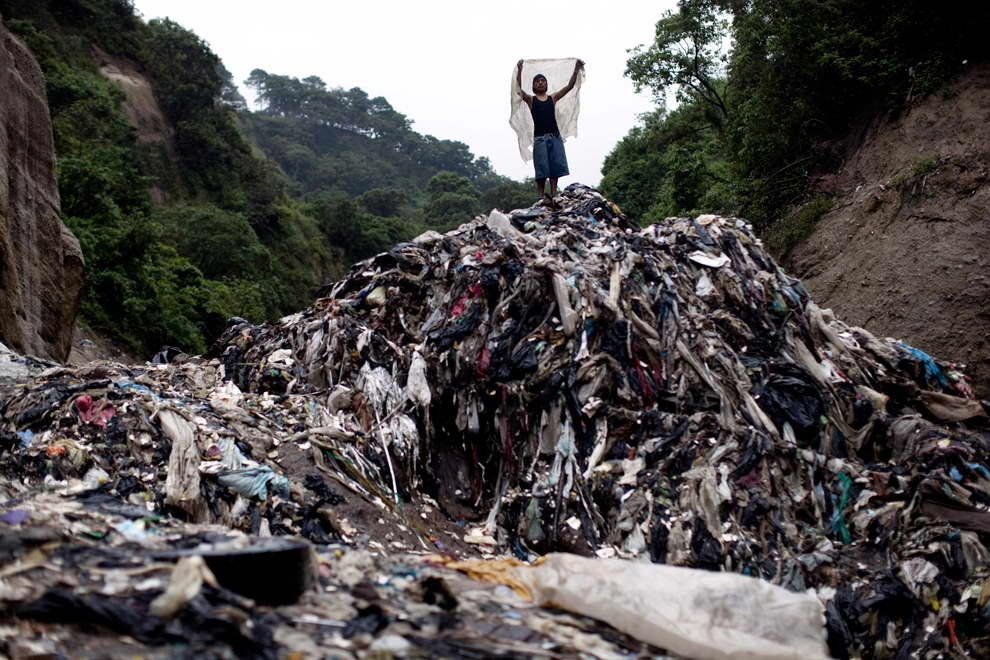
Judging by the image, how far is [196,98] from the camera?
2481 cm

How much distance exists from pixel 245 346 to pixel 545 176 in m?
2.93

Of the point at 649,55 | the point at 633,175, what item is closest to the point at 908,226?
the point at 649,55

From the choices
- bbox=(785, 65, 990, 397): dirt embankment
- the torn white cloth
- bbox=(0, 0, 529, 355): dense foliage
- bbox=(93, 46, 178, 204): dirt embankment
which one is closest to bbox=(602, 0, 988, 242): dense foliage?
→ bbox=(785, 65, 990, 397): dirt embankment

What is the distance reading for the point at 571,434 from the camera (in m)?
4.02

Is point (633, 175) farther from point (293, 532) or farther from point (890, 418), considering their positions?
point (293, 532)

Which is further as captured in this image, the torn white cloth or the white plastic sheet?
the torn white cloth

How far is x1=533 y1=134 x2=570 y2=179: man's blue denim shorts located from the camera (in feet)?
20.0

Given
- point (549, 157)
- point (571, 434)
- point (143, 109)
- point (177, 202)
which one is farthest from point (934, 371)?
point (143, 109)

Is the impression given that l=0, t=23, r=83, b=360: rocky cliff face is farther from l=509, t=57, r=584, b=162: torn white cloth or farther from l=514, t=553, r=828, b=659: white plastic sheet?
l=514, t=553, r=828, b=659: white plastic sheet

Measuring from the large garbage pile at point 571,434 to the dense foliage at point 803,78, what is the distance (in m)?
5.73

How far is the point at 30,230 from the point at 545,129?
4560 mm

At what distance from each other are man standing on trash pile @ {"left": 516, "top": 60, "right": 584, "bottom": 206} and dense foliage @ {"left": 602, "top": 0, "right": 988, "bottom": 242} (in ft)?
16.8

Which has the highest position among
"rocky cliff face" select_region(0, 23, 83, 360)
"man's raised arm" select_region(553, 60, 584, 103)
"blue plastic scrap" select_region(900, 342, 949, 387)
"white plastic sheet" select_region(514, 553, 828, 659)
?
"man's raised arm" select_region(553, 60, 584, 103)

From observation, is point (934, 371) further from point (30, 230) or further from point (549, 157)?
point (30, 230)
